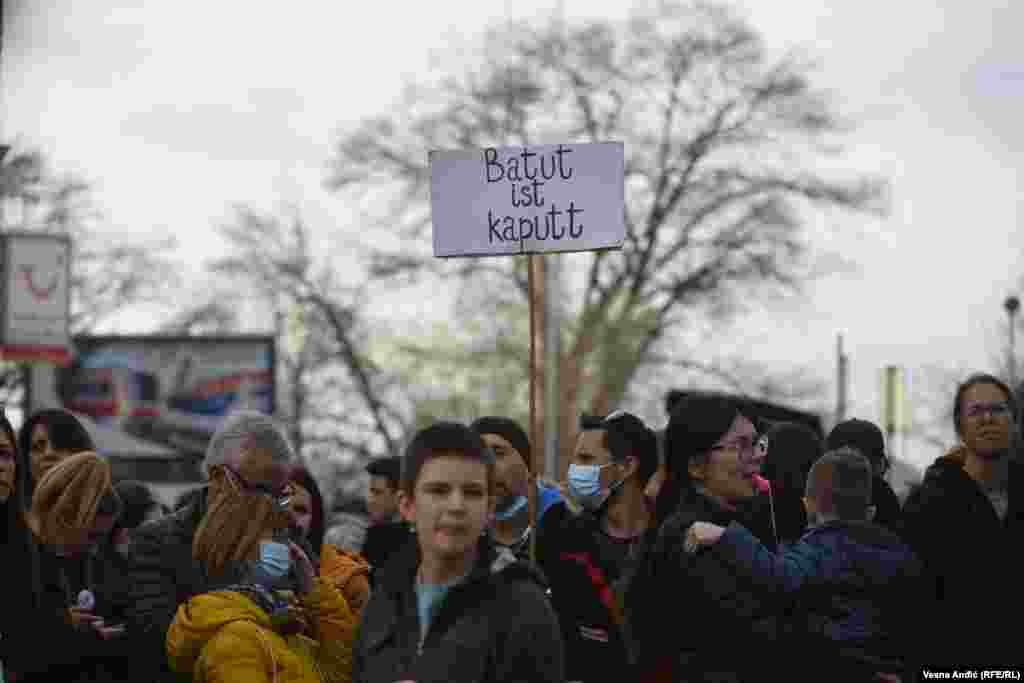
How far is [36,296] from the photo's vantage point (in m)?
31.7

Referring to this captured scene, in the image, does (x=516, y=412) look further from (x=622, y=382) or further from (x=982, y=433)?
(x=982, y=433)

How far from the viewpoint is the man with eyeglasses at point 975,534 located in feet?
23.8

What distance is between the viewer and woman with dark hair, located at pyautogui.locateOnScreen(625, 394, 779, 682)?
230 inches

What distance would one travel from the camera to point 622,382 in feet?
131

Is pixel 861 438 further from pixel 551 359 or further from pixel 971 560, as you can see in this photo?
pixel 551 359

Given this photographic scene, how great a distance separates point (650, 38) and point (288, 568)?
33.4 metres

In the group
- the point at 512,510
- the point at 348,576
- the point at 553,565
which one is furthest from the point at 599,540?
the point at 348,576

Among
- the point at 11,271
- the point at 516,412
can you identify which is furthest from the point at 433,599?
the point at 516,412

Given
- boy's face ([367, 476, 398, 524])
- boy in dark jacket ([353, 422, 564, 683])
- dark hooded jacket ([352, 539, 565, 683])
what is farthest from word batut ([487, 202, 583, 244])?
boy's face ([367, 476, 398, 524])

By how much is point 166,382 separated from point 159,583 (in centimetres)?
4025

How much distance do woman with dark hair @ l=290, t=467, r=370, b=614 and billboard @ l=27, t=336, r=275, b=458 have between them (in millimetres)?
37336

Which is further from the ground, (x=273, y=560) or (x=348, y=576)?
(x=273, y=560)

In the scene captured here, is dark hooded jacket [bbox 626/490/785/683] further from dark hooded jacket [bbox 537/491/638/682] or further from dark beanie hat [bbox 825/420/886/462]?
dark beanie hat [bbox 825/420/886/462]

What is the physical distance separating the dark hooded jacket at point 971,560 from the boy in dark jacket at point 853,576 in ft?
1.85
